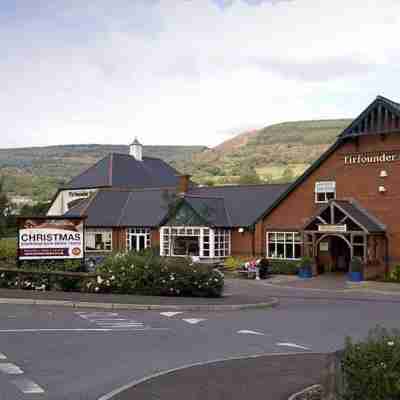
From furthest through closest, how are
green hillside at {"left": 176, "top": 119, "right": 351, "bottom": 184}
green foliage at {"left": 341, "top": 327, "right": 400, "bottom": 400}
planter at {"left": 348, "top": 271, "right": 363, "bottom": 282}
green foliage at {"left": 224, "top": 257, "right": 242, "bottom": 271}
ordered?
green hillside at {"left": 176, "top": 119, "right": 351, "bottom": 184}
green foliage at {"left": 224, "top": 257, "right": 242, "bottom": 271}
planter at {"left": 348, "top": 271, "right": 363, "bottom": 282}
green foliage at {"left": 341, "top": 327, "right": 400, "bottom": 400}

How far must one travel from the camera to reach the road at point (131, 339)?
35.8ft

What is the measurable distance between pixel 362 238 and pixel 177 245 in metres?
13.8

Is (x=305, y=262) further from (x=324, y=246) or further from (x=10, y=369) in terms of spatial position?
(x=10, y=369)

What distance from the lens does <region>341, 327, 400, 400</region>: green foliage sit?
7.42 meters

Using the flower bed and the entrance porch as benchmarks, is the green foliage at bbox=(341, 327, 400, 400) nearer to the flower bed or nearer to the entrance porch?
the flower bed

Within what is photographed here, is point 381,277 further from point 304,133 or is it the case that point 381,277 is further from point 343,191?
point 304,133

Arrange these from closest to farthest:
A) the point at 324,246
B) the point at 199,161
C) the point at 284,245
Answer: the point at 324,246 → the point at 284,245 → the point at 199,161

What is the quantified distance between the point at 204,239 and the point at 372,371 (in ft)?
129

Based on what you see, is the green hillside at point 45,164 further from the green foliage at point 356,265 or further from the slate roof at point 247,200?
the green foliage at point 356,265

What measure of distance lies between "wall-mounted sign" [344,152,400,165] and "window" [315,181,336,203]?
1655mm

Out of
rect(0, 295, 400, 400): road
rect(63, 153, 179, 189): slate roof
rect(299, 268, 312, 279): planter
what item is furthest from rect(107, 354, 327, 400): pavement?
rect(63, 153, 179, 189): slate roof

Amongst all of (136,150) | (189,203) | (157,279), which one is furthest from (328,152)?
(136,150)

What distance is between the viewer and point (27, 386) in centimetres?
1025

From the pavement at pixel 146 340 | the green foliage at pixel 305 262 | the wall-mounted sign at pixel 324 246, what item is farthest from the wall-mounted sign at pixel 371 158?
the pavement at pixel 146 340
